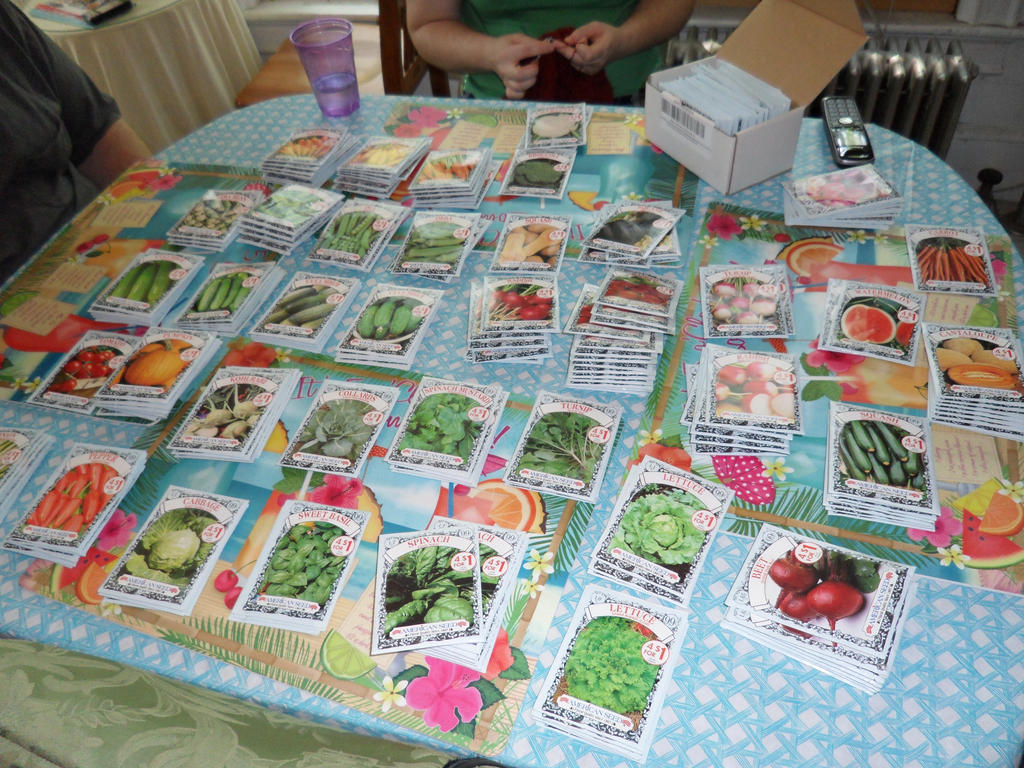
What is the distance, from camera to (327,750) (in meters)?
0.75

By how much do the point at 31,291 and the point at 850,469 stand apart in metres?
1.59

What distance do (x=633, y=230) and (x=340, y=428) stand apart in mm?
691

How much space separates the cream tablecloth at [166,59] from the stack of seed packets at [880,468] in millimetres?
2689

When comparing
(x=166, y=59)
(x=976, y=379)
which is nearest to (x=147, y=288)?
(x=976, y=379)

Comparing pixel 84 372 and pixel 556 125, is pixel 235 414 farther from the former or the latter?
pixel 556 125

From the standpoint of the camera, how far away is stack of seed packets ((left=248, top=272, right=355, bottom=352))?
1338mm

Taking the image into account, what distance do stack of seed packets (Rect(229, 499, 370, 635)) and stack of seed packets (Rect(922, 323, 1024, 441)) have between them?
89 centimetres

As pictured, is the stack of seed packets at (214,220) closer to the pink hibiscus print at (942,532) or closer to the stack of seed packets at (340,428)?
the stack of seed packets at (340,428)

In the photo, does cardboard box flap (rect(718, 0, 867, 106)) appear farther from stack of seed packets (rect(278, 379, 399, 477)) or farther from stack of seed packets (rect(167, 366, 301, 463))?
stack of seed packets (rect(167, 366, 301, 463))

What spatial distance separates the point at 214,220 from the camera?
160cm

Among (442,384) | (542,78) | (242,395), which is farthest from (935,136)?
(242,395)

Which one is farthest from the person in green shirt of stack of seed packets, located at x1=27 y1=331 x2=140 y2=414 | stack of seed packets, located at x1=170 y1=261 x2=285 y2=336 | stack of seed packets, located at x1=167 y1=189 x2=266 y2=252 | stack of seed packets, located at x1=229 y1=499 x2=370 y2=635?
stack of seed packets, located at x1=229 y1=499 x2=370 y2=635

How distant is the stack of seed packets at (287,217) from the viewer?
5.06 ft

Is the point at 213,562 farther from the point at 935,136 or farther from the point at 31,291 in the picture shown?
the point at 935,136
